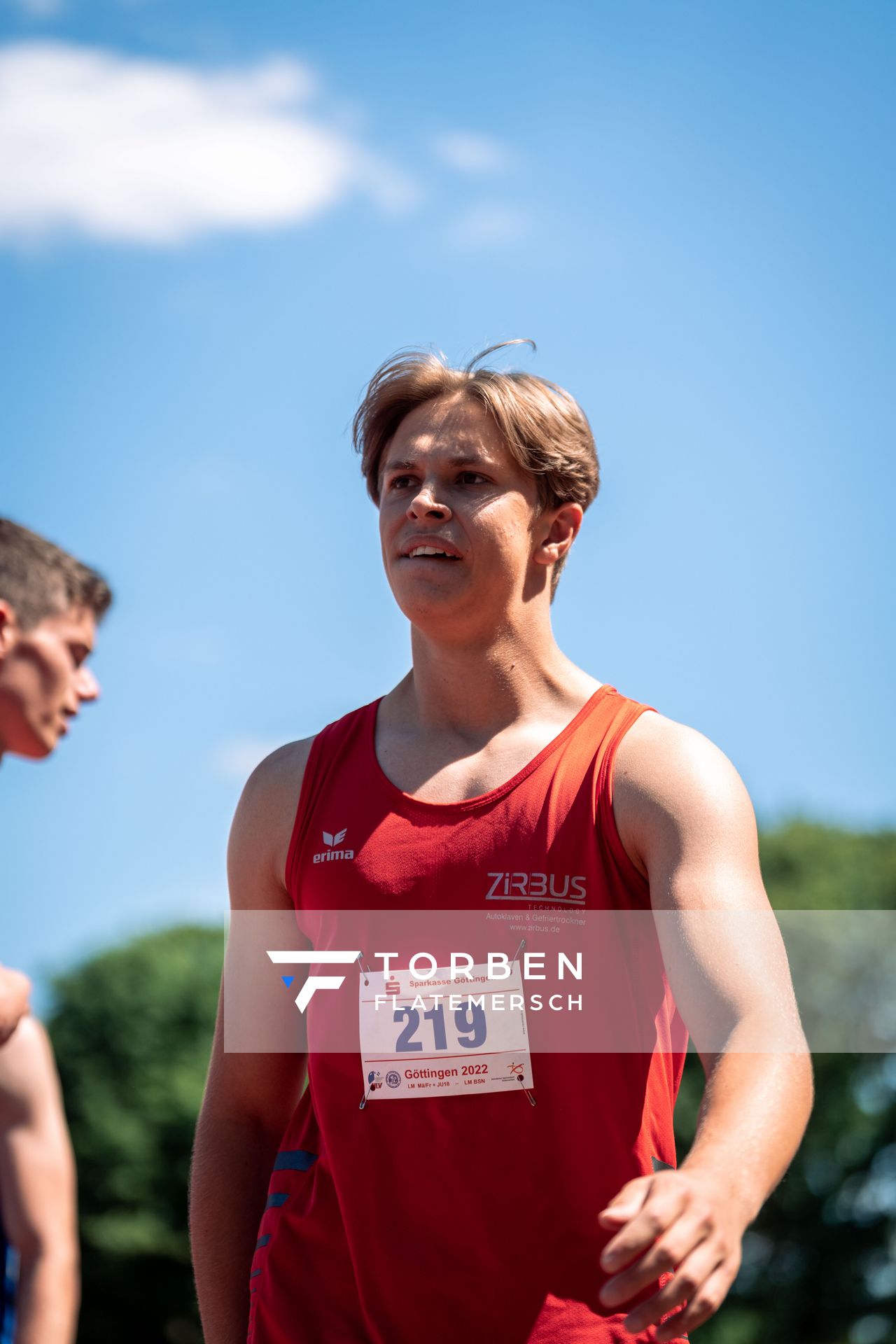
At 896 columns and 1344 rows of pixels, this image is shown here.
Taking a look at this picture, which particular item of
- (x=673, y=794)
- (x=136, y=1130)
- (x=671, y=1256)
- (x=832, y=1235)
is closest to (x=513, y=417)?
(x=673, y=794)

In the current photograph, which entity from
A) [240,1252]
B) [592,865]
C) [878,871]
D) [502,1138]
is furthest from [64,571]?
[878,871]

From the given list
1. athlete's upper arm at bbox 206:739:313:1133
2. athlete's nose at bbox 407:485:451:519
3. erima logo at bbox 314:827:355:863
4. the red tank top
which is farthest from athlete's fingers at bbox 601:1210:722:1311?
athlete's nose at bbox 407:485:451:519

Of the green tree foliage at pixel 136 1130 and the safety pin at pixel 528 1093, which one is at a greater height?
the green tree foliage at pixel 136 1130

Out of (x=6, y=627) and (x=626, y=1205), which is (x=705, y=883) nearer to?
(x=626, y=1205)

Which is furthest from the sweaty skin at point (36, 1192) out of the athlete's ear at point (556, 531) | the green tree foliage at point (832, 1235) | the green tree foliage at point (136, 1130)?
the green tree foliage at point (832, 1235)

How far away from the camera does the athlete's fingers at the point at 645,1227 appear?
266cm

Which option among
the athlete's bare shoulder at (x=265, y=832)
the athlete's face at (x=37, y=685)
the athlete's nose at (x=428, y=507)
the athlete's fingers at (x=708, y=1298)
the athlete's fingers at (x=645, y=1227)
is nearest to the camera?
the athlete's fingers at (x=645, y=1227)

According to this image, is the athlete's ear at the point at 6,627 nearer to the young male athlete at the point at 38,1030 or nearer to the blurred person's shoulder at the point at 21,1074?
the young male athlete at the point at 38,1030

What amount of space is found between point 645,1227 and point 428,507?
212 cm

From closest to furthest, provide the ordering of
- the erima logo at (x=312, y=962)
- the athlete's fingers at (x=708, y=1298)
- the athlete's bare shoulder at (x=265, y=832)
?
the athlete's fingers at (x=708, y=1298) → the erima logo at (x=312, y=962) → the athlete's bare shoulder at (x=265, y=832)

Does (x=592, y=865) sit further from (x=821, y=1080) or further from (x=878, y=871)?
(x=878, y=871)

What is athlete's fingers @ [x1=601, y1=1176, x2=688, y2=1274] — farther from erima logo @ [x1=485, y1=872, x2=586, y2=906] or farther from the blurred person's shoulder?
the blurred person's shoulder

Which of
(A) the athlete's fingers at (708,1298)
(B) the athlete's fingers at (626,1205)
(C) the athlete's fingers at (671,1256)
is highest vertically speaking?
(B) the athlete's fingers at (626,1205)

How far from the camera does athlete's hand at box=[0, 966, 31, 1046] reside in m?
3.07
